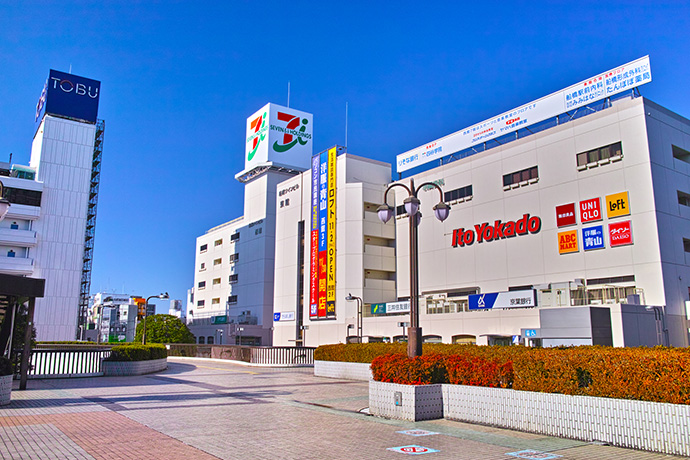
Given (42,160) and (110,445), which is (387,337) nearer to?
(110,445)

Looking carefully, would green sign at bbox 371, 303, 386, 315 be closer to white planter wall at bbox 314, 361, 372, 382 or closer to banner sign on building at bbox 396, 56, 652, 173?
banner sign on building at bbox 396, 56, 652, 173

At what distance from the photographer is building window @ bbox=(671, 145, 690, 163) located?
122ft

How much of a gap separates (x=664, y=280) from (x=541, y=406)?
1073 inches

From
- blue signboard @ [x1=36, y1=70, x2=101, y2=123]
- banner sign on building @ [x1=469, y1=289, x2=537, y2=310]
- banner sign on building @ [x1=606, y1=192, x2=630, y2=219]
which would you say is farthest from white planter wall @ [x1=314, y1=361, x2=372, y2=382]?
blue signboard @ [x1=36, y1=70, x2=101, y2=123]

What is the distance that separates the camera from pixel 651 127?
34281 mm

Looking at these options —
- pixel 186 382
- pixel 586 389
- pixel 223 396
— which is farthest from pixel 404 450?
pixel 186 382

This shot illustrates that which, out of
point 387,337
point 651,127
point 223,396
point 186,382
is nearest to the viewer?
point 223,396

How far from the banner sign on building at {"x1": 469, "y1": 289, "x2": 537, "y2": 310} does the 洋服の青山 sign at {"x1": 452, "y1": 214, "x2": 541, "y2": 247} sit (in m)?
5.51

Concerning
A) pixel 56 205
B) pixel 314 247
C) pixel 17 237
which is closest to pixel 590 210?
pixel 314 247

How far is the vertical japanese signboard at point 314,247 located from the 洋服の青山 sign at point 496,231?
16699 millimetres

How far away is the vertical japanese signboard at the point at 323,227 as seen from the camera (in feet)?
179

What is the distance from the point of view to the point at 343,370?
2430 centimetres

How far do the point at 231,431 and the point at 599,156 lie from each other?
34.3m

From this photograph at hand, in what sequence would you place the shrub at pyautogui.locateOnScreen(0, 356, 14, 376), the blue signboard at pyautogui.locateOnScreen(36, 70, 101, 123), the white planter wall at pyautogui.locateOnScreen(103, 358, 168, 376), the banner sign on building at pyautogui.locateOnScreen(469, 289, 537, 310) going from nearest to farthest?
the shrub at pyautogui.locateOnScreen(0, 356, 14, 376) < the white planter wall at pyautogui.locateOnScreen(103, 358, 168, 376) < the banner sign on building at pyautogui.locateOnScreen(469, 289, 537, 310) < the blue signboard at pyautogui.locateOnScreen(36, 70, 101, 123)
